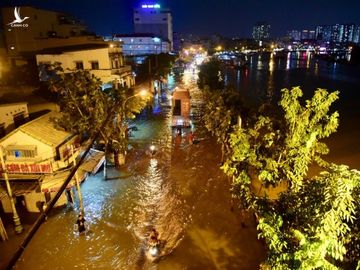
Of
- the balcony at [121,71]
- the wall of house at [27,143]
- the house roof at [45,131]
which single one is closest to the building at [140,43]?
the balcony at [121,71]

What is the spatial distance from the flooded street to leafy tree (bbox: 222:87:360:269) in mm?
5435

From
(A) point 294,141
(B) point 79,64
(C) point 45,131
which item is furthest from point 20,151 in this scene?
(B) point 79,64

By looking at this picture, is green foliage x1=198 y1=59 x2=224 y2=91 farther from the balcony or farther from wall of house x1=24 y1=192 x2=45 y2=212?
wall of house x1=24 y1=192 x2=45 y2=212

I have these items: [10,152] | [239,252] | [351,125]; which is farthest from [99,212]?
[351,125]

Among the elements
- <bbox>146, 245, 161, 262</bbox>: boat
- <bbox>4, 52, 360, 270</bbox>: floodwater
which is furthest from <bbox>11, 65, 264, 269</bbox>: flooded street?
<bbox>146, 245, 161, 262</bbox>: boat

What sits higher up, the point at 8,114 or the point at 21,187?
the point at 8,114

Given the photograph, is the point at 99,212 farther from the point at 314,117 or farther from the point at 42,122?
the point at 314,117

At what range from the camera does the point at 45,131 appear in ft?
66.9

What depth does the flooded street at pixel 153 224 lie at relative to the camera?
51.6ft

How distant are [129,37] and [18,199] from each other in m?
97.7

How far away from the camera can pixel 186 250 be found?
53.7ft

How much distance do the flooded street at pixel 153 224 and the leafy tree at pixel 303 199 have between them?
543 cm

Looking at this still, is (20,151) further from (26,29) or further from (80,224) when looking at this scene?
(26,29)

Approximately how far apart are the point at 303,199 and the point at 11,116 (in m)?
21.2
